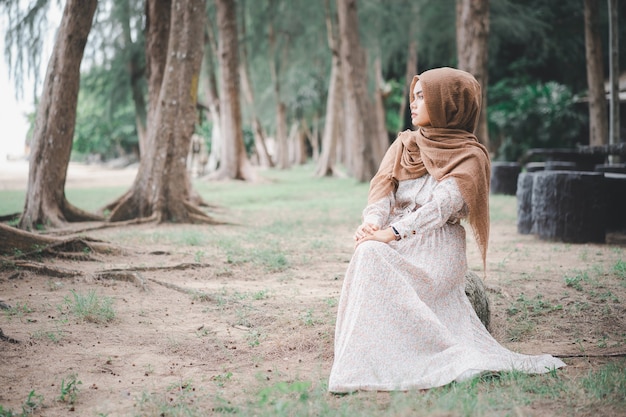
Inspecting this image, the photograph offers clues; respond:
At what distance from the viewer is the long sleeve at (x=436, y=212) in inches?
126

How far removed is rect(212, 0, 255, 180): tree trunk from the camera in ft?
57.8

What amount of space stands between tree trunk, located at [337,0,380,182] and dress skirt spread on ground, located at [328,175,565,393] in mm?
15653

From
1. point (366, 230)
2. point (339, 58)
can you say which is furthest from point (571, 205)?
point (339, 58)

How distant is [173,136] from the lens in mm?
9492

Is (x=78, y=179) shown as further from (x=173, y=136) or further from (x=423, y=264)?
(x=423, y=264)

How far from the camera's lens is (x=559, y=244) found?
7.69m

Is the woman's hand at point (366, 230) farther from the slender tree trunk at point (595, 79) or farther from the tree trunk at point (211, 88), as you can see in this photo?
the tree trunk at point (211, 88)

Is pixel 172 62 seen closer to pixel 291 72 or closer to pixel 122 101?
pixel 122 101

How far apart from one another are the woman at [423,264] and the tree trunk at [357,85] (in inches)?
610

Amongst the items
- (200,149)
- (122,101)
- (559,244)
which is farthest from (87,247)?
(200,149)

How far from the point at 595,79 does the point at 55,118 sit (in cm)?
1239

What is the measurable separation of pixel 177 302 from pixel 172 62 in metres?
5.73

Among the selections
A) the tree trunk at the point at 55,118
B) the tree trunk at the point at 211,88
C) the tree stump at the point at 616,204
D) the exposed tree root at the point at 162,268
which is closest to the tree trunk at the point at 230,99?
the tree trunk at the point at 211,88

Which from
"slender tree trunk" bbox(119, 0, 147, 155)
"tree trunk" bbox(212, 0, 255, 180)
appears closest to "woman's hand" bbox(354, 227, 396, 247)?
"slender tree trunk" bbox(119, 0, 147, 155)
